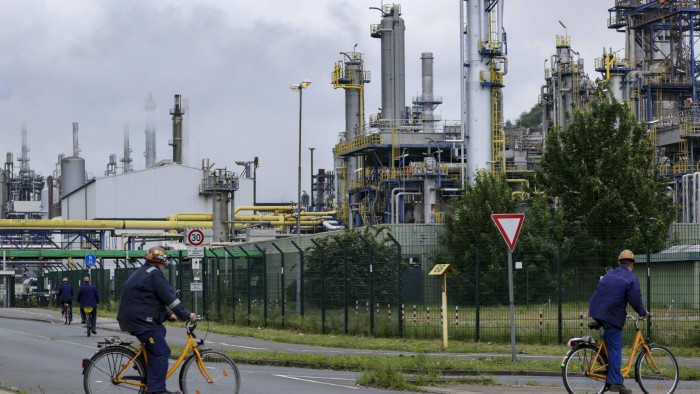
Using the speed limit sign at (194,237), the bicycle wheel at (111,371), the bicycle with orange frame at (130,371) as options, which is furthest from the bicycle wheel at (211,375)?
the speed limit sign at (194,237)

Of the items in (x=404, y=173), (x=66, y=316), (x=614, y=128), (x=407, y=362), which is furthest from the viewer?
(x=404, y=173)

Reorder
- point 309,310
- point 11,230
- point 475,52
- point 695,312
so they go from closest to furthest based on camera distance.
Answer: point 695,312
point 309,310
point 475,52
point 11,230

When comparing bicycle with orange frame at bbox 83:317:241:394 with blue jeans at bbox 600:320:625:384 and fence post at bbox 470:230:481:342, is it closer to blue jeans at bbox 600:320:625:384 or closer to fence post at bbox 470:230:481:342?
blue jeans at bbox 600:320:625:384

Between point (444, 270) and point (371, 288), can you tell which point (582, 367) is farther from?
point (371, 288)

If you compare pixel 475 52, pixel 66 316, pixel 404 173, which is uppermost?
pixel 475 52

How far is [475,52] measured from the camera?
65.4 m

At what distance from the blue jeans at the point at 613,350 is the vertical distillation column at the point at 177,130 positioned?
8901cm

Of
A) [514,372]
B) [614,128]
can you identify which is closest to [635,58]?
[614,128]

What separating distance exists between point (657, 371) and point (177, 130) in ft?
297

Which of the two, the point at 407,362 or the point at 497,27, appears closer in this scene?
the point at 407,362

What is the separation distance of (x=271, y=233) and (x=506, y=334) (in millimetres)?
42343

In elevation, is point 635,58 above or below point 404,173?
above

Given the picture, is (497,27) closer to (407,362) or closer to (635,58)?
(635,58)

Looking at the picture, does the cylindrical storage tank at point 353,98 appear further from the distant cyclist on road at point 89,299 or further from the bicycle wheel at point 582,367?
the bicycle wheel at point 582,367
